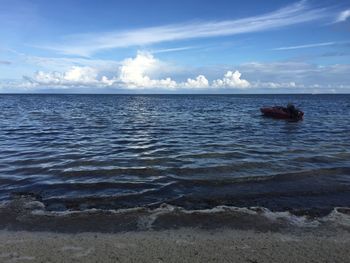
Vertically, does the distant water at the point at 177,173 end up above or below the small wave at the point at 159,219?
below

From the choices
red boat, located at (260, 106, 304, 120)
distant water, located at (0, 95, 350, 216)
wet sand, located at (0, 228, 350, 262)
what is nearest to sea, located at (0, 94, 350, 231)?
distant water, located at (0, 95, 350, 216)

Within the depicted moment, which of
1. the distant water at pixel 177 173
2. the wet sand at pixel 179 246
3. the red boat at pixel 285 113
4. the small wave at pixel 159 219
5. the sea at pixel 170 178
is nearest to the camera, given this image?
the wet sand at pixel 179 246

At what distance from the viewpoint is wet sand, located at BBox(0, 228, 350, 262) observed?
19.8ft

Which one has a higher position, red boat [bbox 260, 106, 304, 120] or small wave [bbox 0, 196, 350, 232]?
small wave [bbox 0, 196, 350, 232]

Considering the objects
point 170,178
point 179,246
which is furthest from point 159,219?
point 170,178

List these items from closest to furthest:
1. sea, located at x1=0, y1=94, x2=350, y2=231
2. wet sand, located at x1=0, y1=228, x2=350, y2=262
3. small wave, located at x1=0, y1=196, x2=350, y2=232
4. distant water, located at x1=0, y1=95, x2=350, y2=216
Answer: wet sand, located at x1=0, y1=228, x2=350, y2=262 → small wave, located at x1=0, y1=196, x2=350, y2=232 → sea, located at x1=0, y1=94, x2=350, y2=231 → distant water, located at x1=0, y1=95, x2=350, y2=216

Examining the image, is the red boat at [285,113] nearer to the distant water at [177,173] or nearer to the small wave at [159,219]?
the distant water at [177,173]

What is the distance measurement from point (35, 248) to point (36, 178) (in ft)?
19.9

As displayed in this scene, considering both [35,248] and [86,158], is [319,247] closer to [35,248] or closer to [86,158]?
[35,248]

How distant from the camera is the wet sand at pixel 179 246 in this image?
6027mm

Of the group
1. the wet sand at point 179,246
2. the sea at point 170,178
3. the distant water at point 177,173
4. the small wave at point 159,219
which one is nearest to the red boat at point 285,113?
the distant water at point 177,173

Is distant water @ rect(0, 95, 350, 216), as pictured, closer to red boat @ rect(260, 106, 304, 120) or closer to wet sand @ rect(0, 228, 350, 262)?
wet sand @ rect(0, 228, 350, 262)

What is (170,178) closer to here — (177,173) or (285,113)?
(177,173)

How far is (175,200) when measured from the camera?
32.0 feet
